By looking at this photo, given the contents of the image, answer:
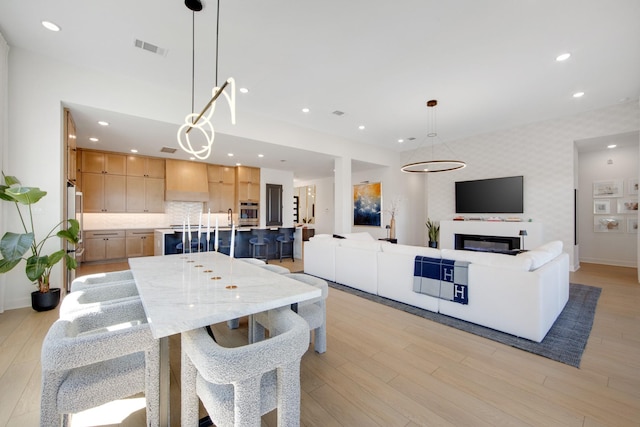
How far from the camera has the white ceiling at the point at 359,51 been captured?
271cm

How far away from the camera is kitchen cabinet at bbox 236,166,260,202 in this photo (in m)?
8.41

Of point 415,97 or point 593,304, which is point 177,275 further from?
point 593,304

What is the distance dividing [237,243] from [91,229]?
3.58 m

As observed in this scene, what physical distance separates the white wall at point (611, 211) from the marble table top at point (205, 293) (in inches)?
330

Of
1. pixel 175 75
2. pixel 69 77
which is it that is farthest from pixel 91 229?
pixel 175 75

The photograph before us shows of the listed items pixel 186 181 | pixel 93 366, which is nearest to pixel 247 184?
pixel 186 181

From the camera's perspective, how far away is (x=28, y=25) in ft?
9.58

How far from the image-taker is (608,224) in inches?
251

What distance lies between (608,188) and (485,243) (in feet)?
10.3

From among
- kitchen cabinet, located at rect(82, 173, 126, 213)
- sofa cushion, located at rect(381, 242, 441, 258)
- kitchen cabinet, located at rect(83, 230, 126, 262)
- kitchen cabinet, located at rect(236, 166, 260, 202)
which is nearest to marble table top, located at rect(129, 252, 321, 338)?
sofa cushion, located at rect(381, 242, 441, 258)

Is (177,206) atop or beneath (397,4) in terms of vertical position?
beneath

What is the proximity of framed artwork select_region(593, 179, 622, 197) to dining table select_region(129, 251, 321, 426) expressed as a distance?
8.38 meters

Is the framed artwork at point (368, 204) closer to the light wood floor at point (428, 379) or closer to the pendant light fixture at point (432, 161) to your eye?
the pendant light fixture at point (432, 161)

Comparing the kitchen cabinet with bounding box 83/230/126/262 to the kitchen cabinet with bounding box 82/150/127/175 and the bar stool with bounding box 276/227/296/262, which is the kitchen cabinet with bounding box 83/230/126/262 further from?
the bar stool with bounding box 276/227/296/262
